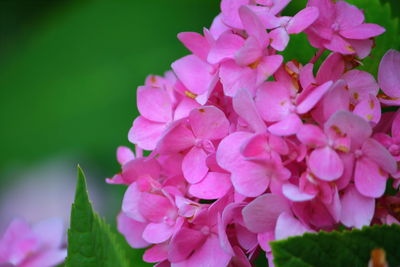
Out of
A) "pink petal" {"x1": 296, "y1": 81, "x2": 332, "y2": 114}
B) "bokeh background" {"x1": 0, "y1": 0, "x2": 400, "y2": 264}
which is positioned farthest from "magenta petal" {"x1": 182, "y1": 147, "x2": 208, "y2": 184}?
"bokeh background" {"x1": 0, "y1": 0, "x2": 400, "y2": 264}

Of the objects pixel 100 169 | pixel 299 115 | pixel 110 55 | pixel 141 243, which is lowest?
pixel 100 169

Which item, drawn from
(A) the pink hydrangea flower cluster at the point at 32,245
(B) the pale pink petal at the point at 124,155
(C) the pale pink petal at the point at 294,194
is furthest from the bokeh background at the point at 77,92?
(C) the pale pink petal at the point at 294,194

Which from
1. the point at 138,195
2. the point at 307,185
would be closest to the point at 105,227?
the point at 138,195

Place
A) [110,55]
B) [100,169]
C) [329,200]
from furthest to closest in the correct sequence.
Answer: [110,55] < [100,169] < [329,200]

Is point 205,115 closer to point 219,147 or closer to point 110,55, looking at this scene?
point 219,147

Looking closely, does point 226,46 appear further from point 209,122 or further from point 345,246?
point 345,246

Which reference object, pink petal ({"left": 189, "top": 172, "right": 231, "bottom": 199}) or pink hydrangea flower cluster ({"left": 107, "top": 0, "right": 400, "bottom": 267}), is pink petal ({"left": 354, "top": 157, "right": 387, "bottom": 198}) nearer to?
pink hydrangea flower cluster ({"left": 107, "top": 0, "right": 400, "bottom": 267})

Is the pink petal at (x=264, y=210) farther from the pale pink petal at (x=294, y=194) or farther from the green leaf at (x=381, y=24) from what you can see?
the green leaf at (x=381, y=24)
